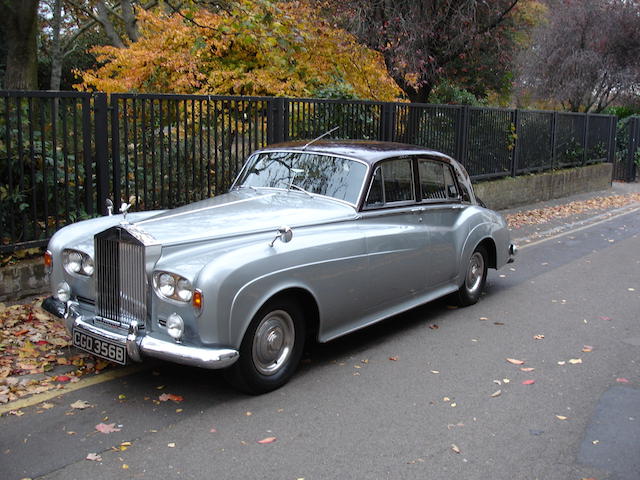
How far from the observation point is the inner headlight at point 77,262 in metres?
4.85

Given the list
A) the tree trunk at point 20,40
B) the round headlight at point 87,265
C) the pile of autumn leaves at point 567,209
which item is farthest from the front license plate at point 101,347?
the pile of autumn leaves at point 567,209

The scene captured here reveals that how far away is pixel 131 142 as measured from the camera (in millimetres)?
7961

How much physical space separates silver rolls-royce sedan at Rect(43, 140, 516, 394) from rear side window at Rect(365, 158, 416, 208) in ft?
0.05

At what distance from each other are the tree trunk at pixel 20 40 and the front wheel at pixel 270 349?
9585mm

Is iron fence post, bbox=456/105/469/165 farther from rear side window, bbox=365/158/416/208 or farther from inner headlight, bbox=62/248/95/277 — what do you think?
inner headlight, bbox=62/248/95/277

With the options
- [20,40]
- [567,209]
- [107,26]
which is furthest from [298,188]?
[107,26]

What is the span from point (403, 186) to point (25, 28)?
910cm

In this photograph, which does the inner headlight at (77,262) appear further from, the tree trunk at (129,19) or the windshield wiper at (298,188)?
the tree trunk at (129,19)

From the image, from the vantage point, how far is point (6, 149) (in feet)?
22.0

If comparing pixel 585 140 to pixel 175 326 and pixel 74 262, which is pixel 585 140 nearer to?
pixel 74 262

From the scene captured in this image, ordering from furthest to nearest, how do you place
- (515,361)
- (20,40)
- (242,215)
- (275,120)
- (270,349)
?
(20,40) < (275,120) < (515,361) < (242,215) < (270,349)

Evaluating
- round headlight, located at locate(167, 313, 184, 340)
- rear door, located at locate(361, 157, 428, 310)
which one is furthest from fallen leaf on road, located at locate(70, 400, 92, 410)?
rear door, located at locate(361, 157, 428, 310)

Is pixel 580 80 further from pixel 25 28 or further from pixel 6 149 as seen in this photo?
pixel 6 149

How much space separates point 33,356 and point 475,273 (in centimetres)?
461
